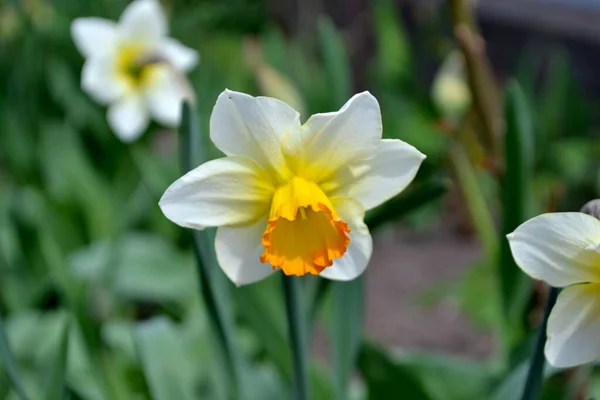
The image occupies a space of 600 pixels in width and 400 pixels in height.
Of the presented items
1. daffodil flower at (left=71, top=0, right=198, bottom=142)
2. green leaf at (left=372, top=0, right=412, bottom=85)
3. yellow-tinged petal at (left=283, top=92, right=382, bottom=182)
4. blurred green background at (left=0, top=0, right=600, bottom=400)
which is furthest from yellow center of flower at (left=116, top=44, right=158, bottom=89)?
green leaf at (left=372, top=0, right=412, bottom=85)

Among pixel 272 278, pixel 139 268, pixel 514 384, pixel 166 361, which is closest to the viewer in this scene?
pixel 514 384

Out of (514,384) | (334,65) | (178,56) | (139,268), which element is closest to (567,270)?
(514,384)

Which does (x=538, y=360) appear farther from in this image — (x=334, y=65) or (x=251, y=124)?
(x=334, y=65)

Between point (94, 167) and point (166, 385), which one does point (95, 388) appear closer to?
point (166, 385)

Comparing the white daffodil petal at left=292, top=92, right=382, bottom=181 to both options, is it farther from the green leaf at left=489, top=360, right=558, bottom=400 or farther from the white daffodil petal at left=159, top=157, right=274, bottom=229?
the green leaf at left=489, top=360, right=558, bottom=400

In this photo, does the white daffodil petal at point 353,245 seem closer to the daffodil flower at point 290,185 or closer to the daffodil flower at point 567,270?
the daffodil flower at point 290,185

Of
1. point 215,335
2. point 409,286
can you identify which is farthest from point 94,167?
point 215,335

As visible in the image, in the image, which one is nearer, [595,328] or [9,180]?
[595,328]
